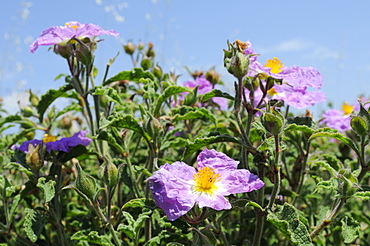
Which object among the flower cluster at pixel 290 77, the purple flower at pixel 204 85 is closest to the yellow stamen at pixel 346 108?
the purple flower at pixel 204 85

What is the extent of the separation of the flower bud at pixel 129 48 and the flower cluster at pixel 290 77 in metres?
1.44

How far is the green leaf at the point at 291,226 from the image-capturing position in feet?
4.68

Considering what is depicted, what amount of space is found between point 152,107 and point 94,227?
77 centimetres

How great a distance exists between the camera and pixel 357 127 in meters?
1.57

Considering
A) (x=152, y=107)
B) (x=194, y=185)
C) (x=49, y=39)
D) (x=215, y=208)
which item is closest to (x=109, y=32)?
(x=49, y=39)

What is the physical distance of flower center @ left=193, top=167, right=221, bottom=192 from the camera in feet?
5.09

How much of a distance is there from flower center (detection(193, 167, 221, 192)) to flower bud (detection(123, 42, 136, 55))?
1862mm

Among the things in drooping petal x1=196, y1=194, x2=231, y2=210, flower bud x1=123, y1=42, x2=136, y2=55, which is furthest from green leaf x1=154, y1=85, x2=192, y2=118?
flower bud x1=123, y1=42, x2=136, y2=55

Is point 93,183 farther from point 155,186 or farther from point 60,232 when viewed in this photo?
point 60,232

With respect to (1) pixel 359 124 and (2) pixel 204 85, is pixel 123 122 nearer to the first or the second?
(1) pixel 359 124

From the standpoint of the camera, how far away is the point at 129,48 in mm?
3271

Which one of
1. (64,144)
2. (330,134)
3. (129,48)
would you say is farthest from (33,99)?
(330,134)

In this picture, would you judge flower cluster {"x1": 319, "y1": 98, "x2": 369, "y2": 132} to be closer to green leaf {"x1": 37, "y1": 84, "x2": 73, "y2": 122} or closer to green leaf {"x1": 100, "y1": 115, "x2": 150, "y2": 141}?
green leaf {"x1": 100, "y1": 115, "x2": 150, "y2": 141}

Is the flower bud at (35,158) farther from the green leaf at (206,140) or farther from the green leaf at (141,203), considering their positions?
the green leaf at (206,140)
